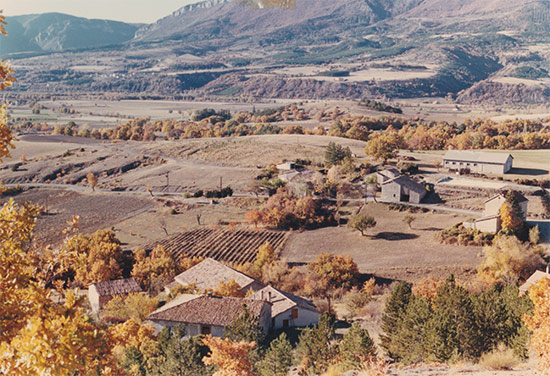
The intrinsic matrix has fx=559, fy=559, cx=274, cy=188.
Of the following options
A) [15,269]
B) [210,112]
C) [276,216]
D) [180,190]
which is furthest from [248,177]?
[210,112]

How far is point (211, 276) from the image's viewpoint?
145 feet

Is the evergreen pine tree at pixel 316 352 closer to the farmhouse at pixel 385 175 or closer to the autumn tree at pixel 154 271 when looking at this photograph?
the autumn tree at pixel 154 271

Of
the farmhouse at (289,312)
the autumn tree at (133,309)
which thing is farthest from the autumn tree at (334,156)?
the autumn tree at (133,309)

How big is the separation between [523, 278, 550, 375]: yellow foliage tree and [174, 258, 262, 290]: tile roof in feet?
93.7

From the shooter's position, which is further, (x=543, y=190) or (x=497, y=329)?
(x=543, y=190)

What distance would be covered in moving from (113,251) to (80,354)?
47.5 meters

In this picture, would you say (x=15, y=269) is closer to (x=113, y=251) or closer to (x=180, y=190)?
(x=113, y=251)

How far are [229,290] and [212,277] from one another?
4.78 metres

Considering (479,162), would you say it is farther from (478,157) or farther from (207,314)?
(207,314)

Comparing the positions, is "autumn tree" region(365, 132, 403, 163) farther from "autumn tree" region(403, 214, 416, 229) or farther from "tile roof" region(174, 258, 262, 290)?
"tile roof" region(174, 258, 262, 290)

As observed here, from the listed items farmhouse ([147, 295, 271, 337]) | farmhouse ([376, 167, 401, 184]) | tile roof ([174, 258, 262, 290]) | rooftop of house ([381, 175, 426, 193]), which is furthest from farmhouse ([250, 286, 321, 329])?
farmhouse ([376, 167, 401, 184])

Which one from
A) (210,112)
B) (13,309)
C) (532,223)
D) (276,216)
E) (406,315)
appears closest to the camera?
(13,309)

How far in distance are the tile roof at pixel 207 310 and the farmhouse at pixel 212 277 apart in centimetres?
678

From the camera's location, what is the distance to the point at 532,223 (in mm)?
56500
